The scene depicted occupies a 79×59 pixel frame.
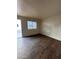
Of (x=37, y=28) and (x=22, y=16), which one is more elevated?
(x=22, y=16)

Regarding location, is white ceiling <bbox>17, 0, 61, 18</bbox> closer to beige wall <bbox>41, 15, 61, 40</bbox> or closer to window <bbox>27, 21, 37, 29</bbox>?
beige wall <bbox>41, 15, 61, 40</bbox>

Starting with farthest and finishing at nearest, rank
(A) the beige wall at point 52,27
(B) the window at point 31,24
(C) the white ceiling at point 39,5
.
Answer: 1. (B) the window at point 31,24
2. (A) the beige wall at point 52,27
3. (C) the white ceiling at point 39,5

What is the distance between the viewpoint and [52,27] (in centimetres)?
943

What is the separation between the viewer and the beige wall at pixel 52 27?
8.46 meters

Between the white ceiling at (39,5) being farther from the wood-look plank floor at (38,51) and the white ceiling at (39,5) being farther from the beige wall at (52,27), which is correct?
the wood-look plank floor at (38,51)

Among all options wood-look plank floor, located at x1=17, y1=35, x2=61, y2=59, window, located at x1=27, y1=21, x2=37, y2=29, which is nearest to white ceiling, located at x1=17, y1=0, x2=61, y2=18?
wood-look plank floor, located at x1=17, y1=35, x2=61, y2=59

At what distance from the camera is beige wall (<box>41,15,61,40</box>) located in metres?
8.46

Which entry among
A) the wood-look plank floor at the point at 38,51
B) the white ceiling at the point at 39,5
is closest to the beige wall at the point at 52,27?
the white ceiling at the point at 39,5

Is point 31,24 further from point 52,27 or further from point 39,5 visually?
point 39,5

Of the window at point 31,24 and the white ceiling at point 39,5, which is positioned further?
the window at point 31,24
